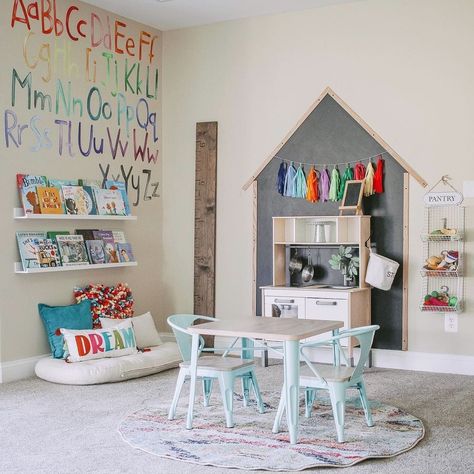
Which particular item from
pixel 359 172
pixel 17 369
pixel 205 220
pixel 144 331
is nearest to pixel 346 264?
pixel 359 172

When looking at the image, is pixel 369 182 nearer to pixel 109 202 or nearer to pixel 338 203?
pixel 338 203

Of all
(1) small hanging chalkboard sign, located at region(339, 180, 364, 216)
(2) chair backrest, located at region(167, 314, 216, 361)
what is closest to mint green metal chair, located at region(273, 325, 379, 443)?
(2) chair backrest, located at region(167, 314, 216, 361)

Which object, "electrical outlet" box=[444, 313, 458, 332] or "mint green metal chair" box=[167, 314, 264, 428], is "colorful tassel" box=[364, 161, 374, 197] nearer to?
"electrical outlet" box=[444, 313, 458, 332]

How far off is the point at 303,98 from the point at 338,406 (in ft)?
11.4

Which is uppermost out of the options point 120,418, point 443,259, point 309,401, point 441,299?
point 443,259

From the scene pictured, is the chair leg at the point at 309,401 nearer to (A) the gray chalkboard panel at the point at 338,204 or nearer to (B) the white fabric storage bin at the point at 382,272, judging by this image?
(B) the white fabric storage bin at the point at 382,272

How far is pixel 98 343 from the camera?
20.5 ft

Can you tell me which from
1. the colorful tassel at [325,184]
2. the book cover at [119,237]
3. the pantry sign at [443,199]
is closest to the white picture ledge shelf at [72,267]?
the book cover at [119,237]

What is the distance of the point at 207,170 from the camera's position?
24.7 ft

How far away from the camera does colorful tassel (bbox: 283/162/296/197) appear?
7058 millimetres

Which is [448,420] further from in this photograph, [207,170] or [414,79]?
[207,170]

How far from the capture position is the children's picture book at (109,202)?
687 centimetres

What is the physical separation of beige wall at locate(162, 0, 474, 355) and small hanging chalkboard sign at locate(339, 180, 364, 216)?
448mm

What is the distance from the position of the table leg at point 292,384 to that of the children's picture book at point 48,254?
269cm
